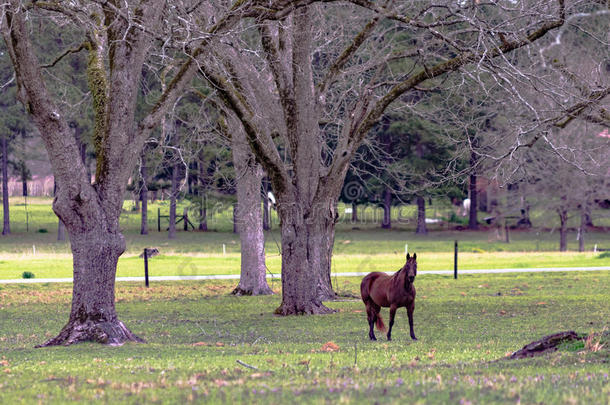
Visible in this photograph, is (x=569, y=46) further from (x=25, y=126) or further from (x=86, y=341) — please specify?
(x=25, y=126)

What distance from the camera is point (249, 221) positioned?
2670cm

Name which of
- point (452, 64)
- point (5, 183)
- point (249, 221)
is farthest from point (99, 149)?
point (5, 183)

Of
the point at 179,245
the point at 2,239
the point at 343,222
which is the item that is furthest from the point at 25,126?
the point at 343,222

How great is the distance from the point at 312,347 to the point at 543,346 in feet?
13.2

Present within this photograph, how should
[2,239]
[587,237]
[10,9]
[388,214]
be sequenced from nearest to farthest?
[10,9]
[2,239]
[587,237]
[388,214]

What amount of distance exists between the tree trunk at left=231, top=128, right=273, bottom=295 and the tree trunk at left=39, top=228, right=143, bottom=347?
1129 cm

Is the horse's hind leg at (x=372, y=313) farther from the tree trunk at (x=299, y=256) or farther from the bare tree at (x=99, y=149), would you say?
the tree trunk at (x=299, y=256)

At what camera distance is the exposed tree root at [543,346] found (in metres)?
10.3

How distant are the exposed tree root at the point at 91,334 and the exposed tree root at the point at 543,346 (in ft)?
23.5

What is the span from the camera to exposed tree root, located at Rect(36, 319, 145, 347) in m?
14.1

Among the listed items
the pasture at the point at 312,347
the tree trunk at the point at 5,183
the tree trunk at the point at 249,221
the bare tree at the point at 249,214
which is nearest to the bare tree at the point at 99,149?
the pasture at the point at 312,347

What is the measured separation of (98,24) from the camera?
653 inches

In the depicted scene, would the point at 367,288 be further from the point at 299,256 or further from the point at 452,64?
the point at 452,64

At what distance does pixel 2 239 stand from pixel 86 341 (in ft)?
177
